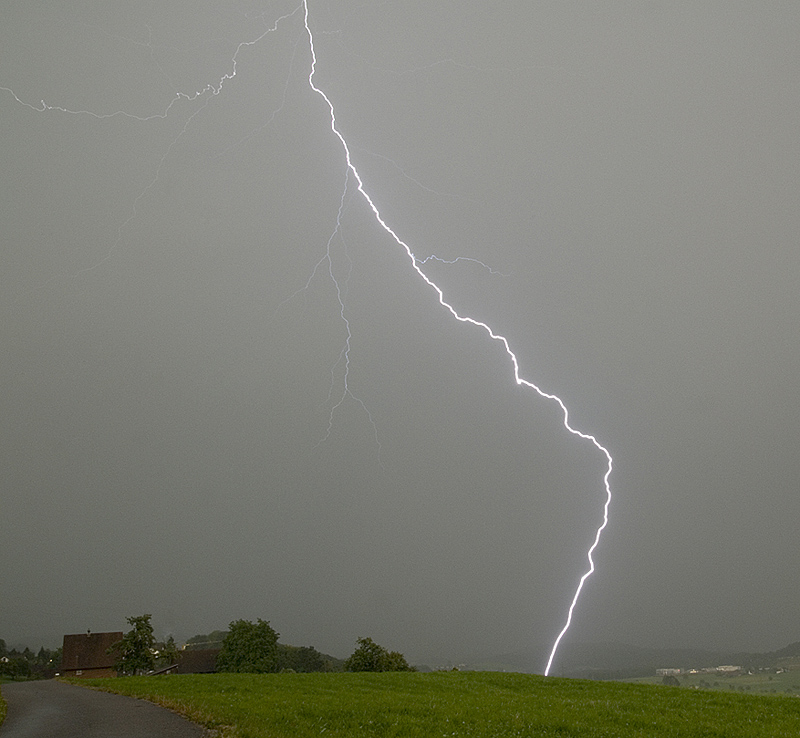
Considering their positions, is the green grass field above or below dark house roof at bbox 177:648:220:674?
above

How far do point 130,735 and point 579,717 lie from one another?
7189 millimetres

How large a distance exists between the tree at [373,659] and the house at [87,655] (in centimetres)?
3290

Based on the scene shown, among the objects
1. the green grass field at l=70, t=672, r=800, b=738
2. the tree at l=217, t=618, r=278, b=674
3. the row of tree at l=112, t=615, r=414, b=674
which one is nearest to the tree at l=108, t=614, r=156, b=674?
the row of tree at l=112, t=615, r=414, b=674

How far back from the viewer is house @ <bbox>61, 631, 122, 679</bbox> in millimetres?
51188

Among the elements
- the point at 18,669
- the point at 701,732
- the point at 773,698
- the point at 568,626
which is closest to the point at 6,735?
the point at 701,732

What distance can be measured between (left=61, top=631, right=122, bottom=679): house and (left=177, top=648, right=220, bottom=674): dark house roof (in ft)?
19.3

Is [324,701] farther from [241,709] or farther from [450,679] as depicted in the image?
[450,679]

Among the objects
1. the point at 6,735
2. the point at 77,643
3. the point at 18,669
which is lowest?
the point at 18,669

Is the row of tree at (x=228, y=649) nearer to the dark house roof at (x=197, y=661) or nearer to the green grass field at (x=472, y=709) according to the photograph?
the dark house roof at (x=197, y=661)

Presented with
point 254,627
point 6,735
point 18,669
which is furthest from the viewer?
point 18,669

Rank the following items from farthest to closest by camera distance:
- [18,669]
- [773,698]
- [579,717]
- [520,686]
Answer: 1. [18,669]
2. [520,686]
3. [773,698]
4. [579,717]

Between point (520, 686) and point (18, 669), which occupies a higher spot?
point (520, 686)

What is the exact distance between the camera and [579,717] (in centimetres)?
995

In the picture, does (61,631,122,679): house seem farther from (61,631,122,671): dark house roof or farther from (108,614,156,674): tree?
(108,614,156,674): tree
